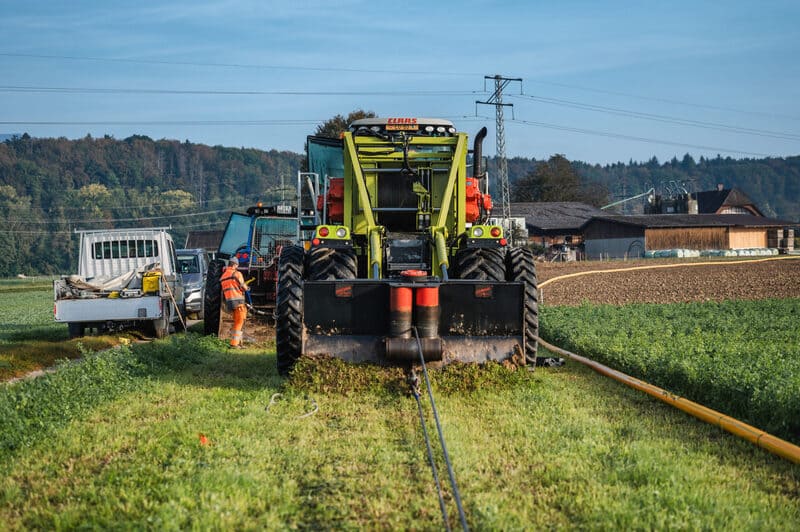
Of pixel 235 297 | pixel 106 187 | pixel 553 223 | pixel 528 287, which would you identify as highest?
pixel 106 187

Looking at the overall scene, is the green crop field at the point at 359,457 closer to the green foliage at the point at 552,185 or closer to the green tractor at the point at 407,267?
the green tractor at the point at 407,267

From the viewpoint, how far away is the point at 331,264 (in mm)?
9492

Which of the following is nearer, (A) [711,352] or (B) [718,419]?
(B) [718,419]

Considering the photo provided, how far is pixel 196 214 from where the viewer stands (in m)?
107

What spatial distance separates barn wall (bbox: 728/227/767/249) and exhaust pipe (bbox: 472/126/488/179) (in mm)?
63514

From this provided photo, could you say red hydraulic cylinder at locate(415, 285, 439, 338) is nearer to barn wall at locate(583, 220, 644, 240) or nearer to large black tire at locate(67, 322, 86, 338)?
large black tire at locate(67, 322, 86, 338)

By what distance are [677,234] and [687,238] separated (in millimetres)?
1152

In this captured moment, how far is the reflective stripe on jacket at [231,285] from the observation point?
14.0m

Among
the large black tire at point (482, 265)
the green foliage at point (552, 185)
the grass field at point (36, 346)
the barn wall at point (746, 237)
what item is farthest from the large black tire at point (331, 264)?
the green foliage at point (552, 185)

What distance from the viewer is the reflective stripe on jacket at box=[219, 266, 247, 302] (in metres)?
14.0

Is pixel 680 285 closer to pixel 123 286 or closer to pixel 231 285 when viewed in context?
pixel 231 285

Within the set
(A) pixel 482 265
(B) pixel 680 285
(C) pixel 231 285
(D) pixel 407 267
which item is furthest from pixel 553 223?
(A) pixel 482 265

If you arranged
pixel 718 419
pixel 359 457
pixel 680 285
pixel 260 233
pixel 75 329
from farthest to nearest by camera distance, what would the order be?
1. pixel 680 285
2. pixel 260 233
3. pixel 75 329
4. pixel 718 419
5. pixel 359 457

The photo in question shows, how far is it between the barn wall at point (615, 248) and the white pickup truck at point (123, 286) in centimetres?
5044
